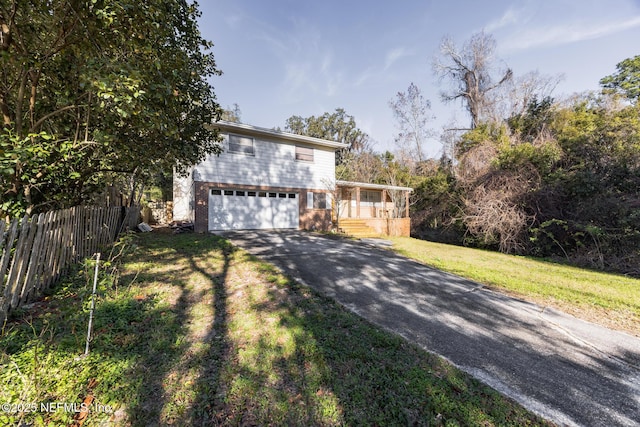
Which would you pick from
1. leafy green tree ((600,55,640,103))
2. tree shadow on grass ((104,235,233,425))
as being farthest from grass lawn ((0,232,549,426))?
leafy green tree ((600,55,640,103))

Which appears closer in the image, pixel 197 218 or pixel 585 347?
pixel 585 347

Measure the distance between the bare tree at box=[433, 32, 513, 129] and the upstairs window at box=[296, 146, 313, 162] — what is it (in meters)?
16.6

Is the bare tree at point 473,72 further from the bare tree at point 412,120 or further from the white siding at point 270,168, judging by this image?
the white siding at point 270,168

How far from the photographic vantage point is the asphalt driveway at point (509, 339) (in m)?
2.32

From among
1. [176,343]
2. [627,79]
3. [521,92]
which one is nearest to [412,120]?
[521,92]

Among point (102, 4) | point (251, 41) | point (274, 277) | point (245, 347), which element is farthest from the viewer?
point (251, 41)

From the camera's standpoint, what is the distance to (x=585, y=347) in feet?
10.9

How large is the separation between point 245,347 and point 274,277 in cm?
238

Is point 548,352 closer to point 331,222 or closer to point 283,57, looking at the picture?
point 331,222

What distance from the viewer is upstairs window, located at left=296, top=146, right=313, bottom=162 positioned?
1455 centimetres

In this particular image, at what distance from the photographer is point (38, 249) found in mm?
3580

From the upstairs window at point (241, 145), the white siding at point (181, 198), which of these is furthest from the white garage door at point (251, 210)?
the white siding at point (181, 198)

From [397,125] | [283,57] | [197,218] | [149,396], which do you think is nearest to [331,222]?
[197,218]

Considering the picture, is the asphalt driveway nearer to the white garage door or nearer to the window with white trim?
the white garage door
